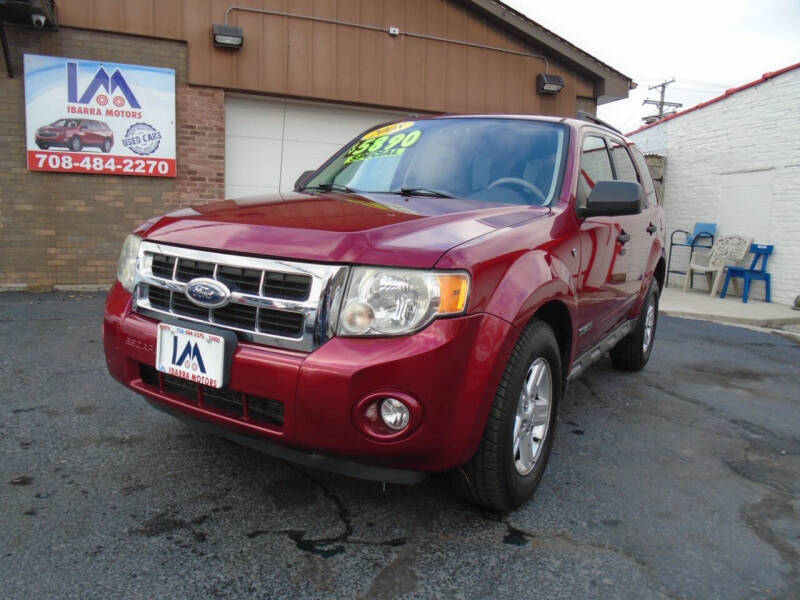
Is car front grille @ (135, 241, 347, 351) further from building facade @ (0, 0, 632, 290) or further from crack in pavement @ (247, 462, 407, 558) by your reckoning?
building facade @ (0, 0, 632, 290)

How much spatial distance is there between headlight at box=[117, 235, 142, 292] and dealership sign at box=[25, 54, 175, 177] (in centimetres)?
592

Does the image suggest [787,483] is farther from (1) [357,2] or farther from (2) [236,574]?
(1) [357,2]

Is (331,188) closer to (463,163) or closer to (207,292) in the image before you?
(463,163)

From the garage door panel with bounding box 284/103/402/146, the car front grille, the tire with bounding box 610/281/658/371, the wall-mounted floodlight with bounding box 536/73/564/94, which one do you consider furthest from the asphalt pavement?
the wall-mounted floodlight with bounding box 536/73/564/94

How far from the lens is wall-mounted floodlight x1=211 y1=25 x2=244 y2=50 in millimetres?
8008

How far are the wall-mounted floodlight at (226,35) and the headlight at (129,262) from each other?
20.4 feet

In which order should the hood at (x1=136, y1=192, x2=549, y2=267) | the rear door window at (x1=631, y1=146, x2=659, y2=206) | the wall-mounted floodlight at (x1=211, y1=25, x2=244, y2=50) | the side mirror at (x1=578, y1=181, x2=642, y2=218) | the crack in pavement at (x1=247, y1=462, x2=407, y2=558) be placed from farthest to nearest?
the wall-mounted floodlight at (x1=211, y1=25, x2=244, y2=50)
the rear door window at (x1=631, y1=146, x2=659, y2=206)
the side mirror at (x1=578, y1=181, x2=642, y2=218)
the crack in pavement at (x1=247, y1=462, x2=407, y2=558)
the hood at (x1=136, y1=192, x2=549, y2=267)

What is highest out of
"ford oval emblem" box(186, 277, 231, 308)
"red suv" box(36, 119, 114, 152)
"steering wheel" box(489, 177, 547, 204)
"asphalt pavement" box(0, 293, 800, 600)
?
"red suv" box(36, 119, 114, 152)

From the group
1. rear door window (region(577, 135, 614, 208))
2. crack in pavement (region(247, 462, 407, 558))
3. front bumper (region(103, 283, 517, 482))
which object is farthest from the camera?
rear door window (region(577, 135, 614, 208))

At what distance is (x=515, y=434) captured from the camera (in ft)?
8.08

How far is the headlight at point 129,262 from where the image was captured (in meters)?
2.60

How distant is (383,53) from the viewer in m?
9.03

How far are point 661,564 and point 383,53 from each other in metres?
8.18

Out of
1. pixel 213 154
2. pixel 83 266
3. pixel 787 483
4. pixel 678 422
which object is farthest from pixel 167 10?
pixel 787 483
